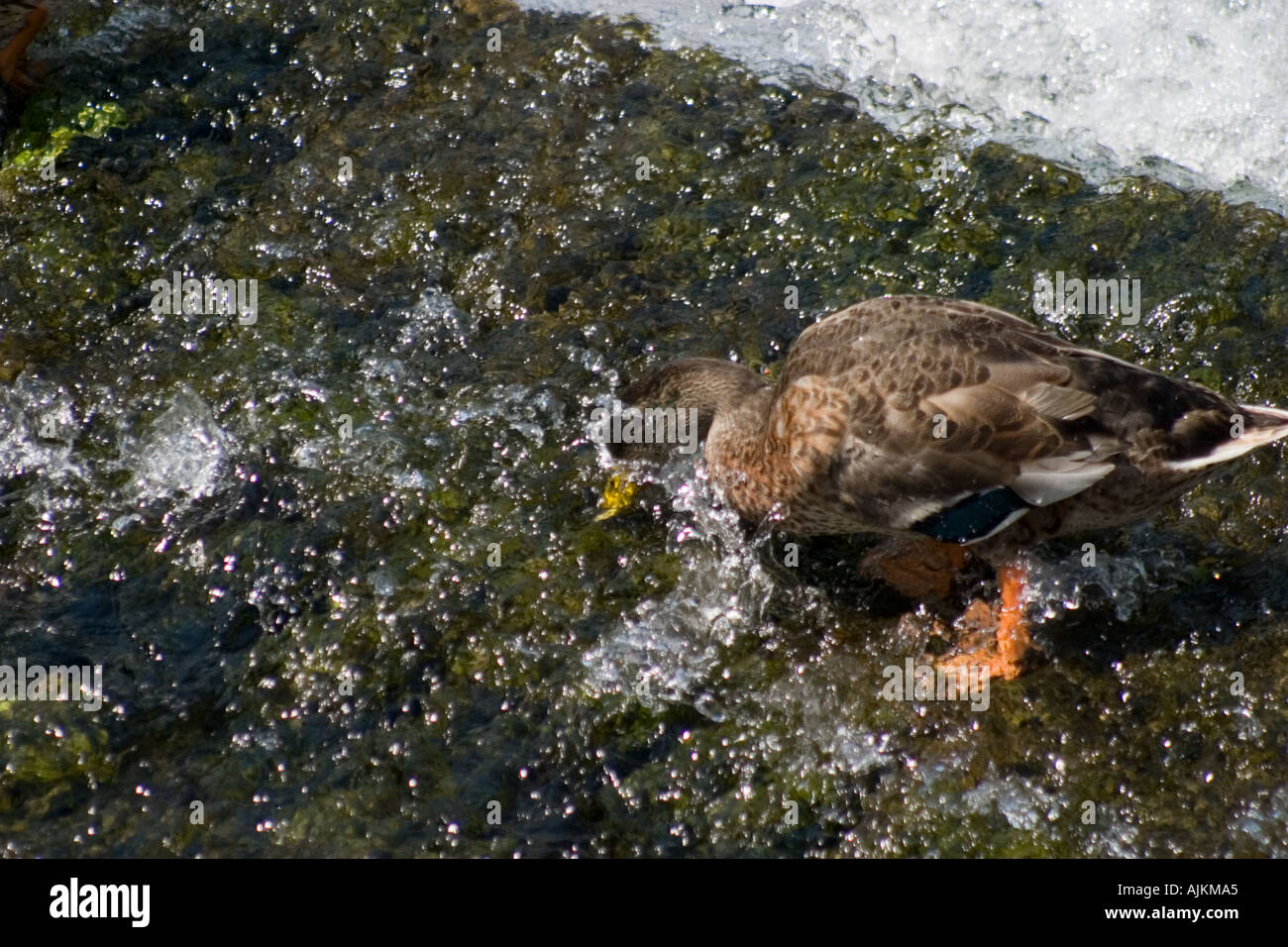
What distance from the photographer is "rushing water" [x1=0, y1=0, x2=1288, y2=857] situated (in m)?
4.48

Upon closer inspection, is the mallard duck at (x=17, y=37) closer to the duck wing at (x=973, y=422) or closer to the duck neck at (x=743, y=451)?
the duck neck at (x=743, y=451)

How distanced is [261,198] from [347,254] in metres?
0.70

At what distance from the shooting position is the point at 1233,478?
17.7 feet

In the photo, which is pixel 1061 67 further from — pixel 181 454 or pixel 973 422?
pixel 181 454

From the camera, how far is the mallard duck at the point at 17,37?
24.4ft

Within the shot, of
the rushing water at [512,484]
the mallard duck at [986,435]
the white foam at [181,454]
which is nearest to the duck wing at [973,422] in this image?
the mallard duck at [986,435]

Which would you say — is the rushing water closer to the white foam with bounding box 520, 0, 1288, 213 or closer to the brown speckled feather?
the white foam with bounding box 520, 0, 1288, 213

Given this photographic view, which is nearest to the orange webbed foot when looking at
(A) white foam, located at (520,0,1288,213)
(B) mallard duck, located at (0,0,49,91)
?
(A) white foam, located at (520,0,1288,213)

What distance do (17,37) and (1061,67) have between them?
6253 millimetres

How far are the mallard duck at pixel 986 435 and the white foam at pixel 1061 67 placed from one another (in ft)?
8.67

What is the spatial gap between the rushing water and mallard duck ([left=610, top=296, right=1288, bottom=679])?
44cm

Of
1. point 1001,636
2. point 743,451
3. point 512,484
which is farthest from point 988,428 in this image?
point 512,484

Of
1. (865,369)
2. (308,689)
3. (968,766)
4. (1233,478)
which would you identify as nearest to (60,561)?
(308,689)
